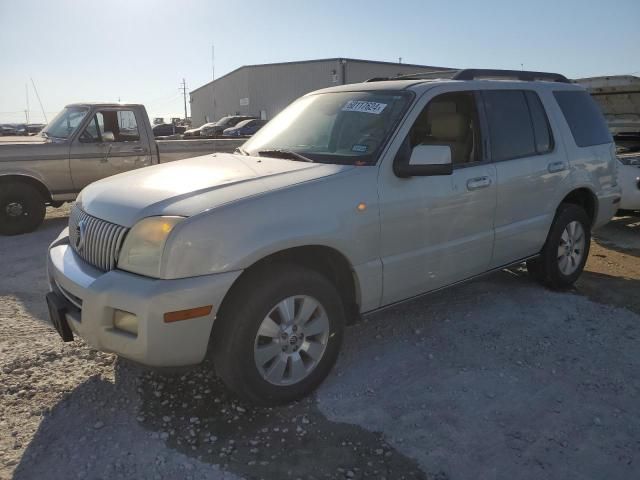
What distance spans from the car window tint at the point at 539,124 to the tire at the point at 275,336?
8.01 feet

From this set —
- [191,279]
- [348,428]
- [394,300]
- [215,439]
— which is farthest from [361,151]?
[215,439]

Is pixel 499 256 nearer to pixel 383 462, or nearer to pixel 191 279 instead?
pixel 383 462

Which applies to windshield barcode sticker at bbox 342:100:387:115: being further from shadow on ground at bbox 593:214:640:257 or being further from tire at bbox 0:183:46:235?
tire at bbox 0:183:46:235

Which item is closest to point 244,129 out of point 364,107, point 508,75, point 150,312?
point 508,75

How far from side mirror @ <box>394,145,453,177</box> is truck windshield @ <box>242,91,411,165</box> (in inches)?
7.4

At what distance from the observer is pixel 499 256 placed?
4.21 m

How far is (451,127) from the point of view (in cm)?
406

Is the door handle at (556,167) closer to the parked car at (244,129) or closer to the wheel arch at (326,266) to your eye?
the wheel arch at (326,266)

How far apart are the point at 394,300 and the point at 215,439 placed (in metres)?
1.42

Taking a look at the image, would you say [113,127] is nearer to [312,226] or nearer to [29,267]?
[29,267]

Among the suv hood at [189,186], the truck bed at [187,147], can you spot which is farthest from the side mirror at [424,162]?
the truck bed at [187,147]

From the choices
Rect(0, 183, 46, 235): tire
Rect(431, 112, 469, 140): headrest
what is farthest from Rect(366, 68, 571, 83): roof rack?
Rect(0, 183, 46, 235): tire

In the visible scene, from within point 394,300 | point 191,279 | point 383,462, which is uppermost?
point 191,279

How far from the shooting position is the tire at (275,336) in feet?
9.09
